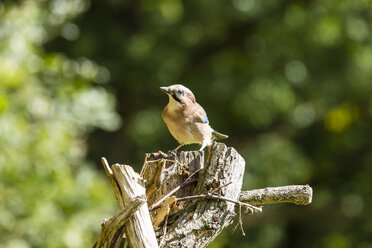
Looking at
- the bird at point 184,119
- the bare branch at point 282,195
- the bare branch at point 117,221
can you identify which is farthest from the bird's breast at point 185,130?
the bare branch at point 117,221

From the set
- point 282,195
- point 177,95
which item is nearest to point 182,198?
point 282,195

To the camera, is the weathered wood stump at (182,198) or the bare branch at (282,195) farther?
the bare branch at (282,195)

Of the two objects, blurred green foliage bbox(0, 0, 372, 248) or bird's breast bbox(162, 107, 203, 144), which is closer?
bird's breast bbox(162, 107, 203, 144)

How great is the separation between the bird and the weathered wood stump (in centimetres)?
139

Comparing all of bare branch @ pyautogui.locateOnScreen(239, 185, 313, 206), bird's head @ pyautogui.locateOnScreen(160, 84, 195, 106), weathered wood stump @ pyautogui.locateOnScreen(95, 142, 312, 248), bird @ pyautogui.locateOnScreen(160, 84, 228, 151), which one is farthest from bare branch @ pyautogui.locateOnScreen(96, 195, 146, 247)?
bird's head @ pyautogui.locateOnScreen(160, 84, 195, 106)

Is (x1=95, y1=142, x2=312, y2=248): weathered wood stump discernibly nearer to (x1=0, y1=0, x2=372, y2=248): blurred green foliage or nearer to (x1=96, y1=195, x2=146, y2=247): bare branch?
(x1=96, y1=195, x2=146, y2=247): bare branch

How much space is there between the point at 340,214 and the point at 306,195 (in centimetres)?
782

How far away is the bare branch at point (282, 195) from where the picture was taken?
279 cm

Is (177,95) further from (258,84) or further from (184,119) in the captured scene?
(258,84)

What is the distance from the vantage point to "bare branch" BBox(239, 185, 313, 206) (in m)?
2.79

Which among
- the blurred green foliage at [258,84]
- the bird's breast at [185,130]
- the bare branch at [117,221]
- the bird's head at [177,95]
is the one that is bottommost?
the bare branch at [117,221]

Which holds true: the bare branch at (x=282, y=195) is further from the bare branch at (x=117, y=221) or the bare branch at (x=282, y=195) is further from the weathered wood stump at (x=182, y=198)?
the bare branch at (x=117, y=221)

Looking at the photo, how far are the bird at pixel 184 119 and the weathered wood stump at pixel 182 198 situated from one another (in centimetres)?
139

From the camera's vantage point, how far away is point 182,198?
9.00ft
